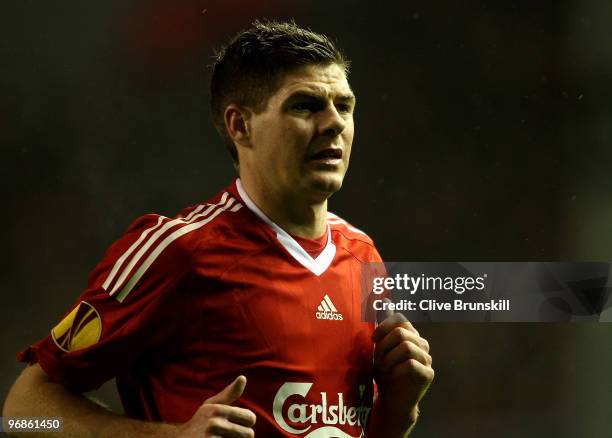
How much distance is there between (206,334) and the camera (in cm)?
137

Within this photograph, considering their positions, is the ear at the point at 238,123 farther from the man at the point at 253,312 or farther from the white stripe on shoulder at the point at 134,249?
the white stripe on shoulder at the point at 134,249

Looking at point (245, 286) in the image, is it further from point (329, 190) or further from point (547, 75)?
point (547, 75)

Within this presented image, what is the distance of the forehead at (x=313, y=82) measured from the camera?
1.47m

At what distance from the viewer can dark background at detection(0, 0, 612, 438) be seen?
12.5 feet

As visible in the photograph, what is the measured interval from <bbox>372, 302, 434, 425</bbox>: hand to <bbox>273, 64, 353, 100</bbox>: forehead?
41 centimetres

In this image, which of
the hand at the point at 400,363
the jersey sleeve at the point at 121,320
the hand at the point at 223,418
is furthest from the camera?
the hand at the point at 400,363

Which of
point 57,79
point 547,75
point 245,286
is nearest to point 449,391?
point 547,75

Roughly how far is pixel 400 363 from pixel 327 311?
0.51 feet

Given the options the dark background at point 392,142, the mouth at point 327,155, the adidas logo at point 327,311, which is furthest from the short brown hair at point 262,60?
the dark background at point 392,142

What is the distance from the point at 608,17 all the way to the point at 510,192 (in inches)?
37.2

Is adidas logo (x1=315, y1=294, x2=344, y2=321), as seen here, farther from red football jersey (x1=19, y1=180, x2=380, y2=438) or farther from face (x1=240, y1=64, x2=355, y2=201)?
face (x1=240, y1=64, x2=355, y2=201)

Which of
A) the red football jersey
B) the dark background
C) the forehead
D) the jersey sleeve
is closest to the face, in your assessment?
the forehead

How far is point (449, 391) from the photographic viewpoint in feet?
12.4

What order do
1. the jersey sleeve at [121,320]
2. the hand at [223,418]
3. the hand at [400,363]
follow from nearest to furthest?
Answer: the hand at [223,418] < the jersey sleeve at [121,320] < the hand at [400,363]
